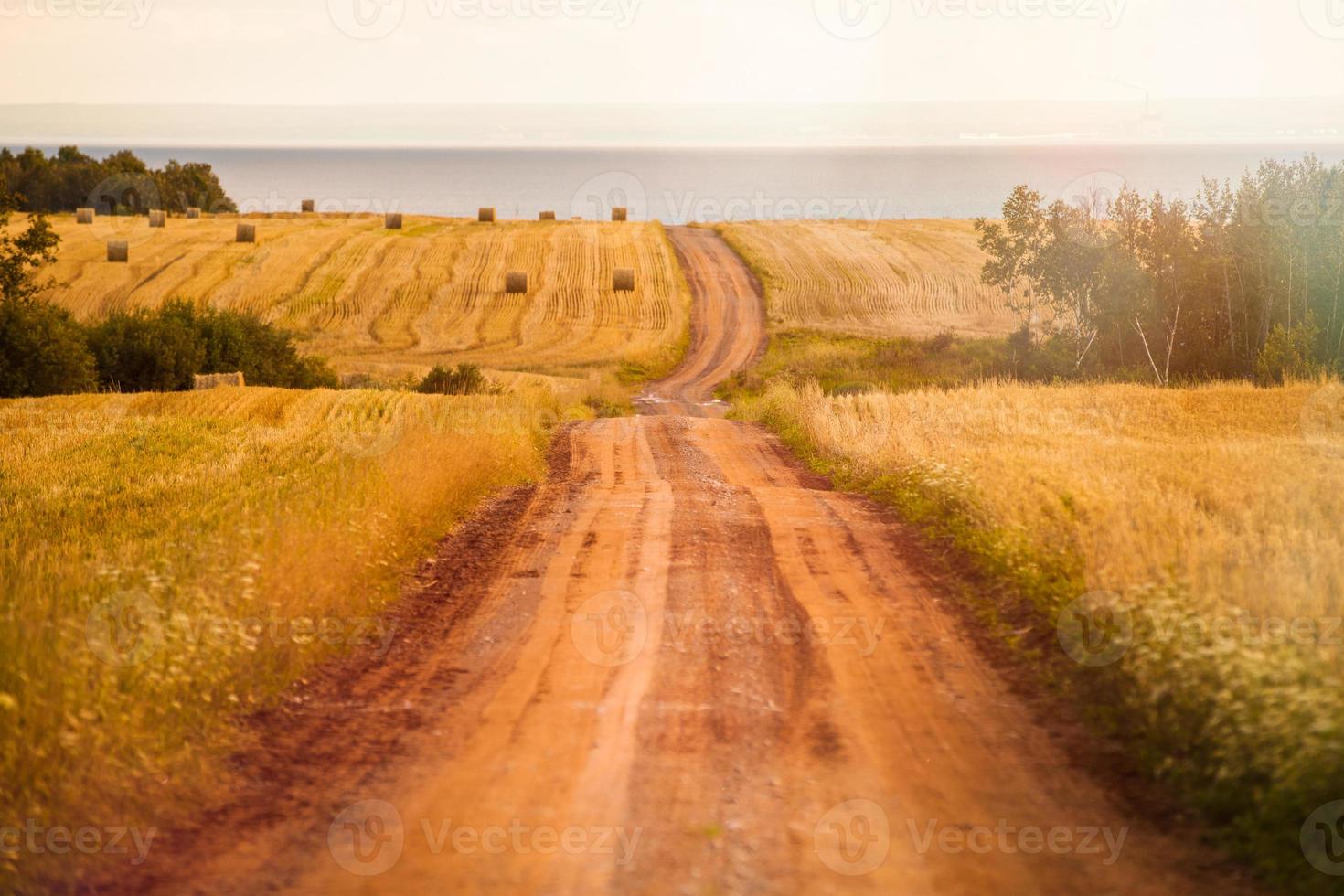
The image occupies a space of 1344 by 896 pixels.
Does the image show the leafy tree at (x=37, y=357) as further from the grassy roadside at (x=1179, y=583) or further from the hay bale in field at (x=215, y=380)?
the grassy roadside at (x=1179, y=583)

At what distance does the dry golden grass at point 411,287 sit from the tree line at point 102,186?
91.3 ft

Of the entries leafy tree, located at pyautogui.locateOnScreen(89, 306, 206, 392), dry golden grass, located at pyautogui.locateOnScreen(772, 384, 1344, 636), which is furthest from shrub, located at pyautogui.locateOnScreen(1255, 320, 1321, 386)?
leafy tree, located at pyautogui.locateOnScreen(89, 306, 206, 392)

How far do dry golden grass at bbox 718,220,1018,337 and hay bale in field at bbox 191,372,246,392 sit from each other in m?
33.9

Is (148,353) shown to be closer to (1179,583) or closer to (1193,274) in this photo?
(1179,583)

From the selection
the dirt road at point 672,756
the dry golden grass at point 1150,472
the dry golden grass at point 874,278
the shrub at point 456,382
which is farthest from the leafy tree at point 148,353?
the dry golden grass at point 874,278

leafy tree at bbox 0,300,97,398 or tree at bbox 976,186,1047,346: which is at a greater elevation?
tree at bbox 976,186,1047,346

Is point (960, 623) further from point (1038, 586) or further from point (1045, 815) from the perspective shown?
point (1045, 815)

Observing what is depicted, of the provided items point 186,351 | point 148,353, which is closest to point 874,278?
point 186,351

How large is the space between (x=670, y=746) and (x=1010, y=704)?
2.51 m

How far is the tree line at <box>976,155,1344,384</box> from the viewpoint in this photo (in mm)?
36219

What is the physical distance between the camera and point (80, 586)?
321 inches

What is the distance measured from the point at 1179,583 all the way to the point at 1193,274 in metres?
35.4

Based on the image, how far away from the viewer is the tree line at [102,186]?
102m

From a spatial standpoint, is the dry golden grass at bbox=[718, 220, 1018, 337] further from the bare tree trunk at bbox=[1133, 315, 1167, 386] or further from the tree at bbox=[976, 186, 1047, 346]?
the bare tree trunk at bbox=[1133, 315, 1167, 386]
